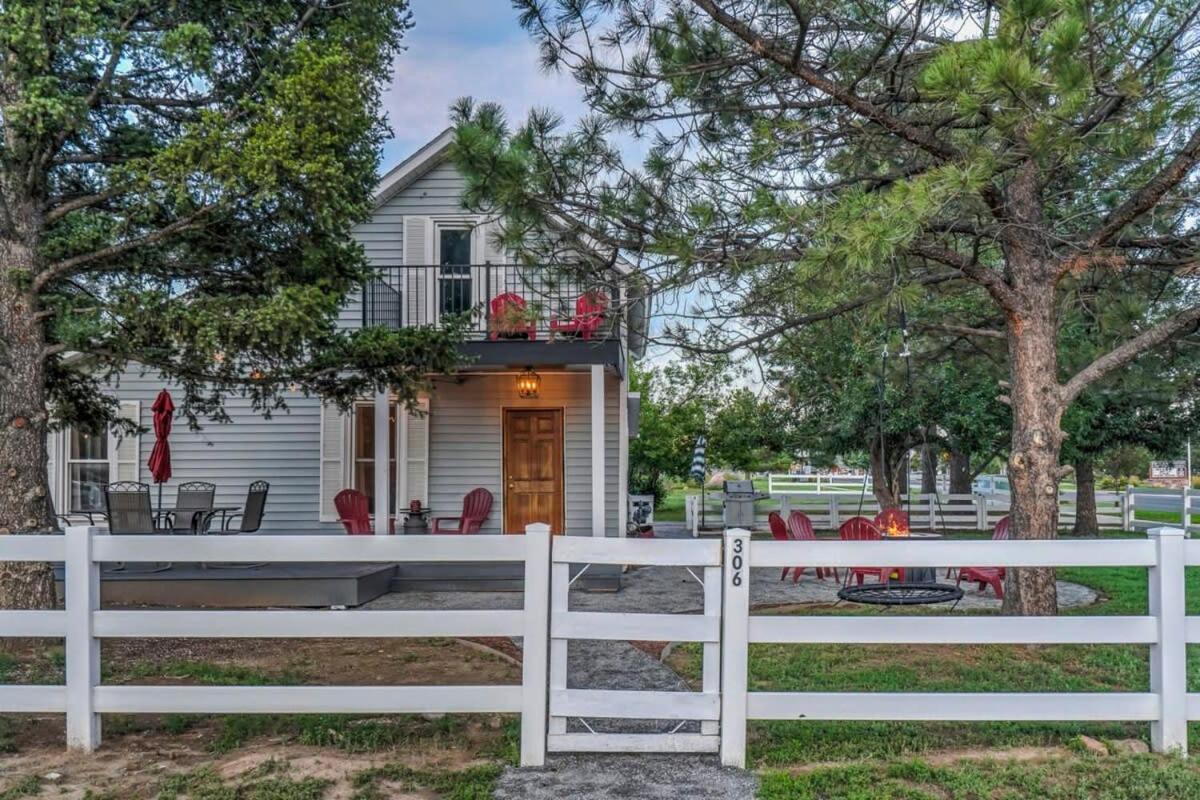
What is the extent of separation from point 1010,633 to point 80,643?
4229 millimetres

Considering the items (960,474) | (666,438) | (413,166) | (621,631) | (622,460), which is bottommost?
(960,474)

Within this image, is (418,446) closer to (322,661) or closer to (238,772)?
(322,661)

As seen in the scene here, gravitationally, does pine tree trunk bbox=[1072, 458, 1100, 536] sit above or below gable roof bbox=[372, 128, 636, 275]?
below

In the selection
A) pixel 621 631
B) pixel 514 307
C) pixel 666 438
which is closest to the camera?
pixel 621 631

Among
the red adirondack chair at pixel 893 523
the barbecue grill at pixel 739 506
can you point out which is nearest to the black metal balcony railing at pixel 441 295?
the red adirondack chair at pixel 893 523

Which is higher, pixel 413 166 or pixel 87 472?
pixel 413 166

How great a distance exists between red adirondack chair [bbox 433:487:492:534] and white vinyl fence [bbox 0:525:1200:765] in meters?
6.55

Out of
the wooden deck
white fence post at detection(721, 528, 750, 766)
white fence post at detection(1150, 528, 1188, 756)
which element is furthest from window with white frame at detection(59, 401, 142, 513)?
white fence post at detection(1150, 528, 1188, 756)

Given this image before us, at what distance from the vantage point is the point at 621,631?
3.64m

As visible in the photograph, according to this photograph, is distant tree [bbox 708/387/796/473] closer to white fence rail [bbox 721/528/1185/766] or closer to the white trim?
the white trim

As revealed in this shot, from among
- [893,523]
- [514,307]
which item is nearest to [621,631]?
[514,307]

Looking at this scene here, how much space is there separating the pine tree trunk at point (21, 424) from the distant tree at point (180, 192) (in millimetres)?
10

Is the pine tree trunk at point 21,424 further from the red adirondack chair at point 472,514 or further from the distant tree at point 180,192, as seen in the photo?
the red adirondack chair at point 472,514

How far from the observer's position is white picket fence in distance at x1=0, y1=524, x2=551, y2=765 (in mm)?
3695
